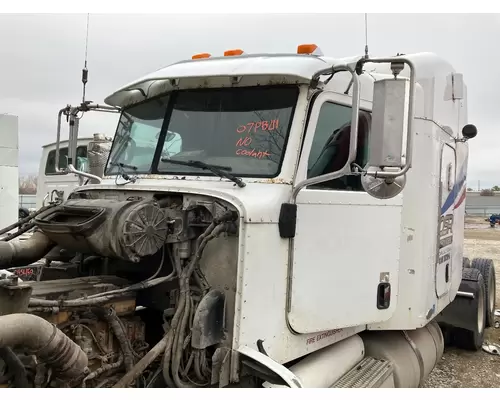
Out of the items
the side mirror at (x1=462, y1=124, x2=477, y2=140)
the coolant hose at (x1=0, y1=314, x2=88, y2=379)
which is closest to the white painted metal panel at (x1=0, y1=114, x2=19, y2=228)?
the side mirror at (x1=462, y1=124, x2=477, y2=140)

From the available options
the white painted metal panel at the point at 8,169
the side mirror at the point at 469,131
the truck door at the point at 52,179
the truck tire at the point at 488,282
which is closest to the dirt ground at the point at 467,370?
the truck tire at the point at 488,282

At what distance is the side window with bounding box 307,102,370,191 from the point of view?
3574 mm

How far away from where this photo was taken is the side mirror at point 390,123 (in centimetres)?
280

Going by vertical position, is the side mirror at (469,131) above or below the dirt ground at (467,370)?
above

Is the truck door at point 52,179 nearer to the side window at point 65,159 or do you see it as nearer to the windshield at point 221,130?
the side window at point 65,159

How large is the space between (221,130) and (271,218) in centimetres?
86

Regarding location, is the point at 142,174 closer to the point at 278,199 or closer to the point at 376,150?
the point at 278,199

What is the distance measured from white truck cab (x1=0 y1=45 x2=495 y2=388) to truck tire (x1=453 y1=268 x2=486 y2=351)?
7.34 feet

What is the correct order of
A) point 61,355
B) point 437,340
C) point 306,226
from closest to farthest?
point 61,355 < point 306,226 < point 437,340

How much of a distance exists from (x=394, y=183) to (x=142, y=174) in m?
1.94

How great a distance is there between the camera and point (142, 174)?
390 centimetres

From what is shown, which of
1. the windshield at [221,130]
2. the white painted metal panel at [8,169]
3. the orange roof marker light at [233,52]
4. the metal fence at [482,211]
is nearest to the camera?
the windshield at [221,130]

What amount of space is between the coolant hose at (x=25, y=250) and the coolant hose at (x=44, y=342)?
1.33 meters

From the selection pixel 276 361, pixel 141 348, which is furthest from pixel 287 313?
pixel 141 348
